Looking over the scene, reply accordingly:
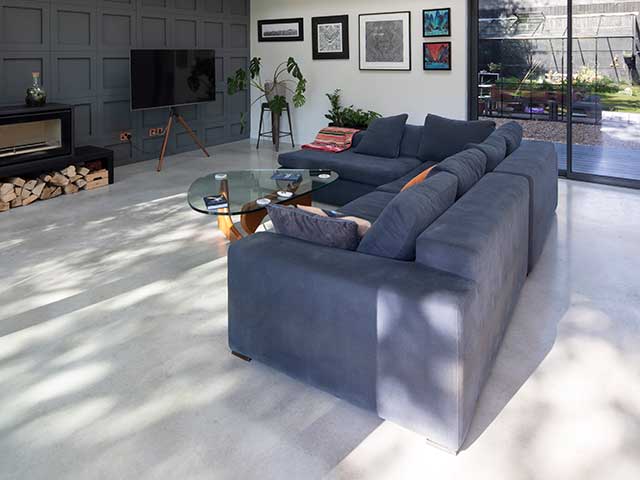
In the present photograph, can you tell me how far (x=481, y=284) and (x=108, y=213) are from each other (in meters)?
4.08

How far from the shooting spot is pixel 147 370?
8.70ft

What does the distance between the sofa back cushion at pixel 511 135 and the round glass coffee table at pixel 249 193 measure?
4.60 ft

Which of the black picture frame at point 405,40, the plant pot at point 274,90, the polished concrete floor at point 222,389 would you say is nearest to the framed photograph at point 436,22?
the black picture frame at point 405,40

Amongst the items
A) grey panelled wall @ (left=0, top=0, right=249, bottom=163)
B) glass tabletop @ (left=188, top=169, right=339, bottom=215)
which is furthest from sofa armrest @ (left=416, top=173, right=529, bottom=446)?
grey panelled wall @ (left=0, top=0, right=249, bottom=163)

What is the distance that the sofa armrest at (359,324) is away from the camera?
6.67 feet

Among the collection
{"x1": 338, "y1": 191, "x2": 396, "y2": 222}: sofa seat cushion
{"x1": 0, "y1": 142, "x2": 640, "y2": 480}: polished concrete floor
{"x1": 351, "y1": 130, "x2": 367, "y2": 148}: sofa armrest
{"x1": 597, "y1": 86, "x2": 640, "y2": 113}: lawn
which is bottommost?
{"x1": 0, "y1": 142, "x2": 640, "y2": 480}: polished concrete floor

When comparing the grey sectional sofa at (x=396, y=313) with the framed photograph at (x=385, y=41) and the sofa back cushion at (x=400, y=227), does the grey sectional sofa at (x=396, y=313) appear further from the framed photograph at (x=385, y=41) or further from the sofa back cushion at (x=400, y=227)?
the framed photograph at (x=385, y=41)

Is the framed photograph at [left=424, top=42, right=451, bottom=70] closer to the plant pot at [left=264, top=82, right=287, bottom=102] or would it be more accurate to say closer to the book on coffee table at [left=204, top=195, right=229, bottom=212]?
the plant pot at [left=264, top=82, right=287, bottom=102]

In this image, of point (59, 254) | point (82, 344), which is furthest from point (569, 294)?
point (59, 254)

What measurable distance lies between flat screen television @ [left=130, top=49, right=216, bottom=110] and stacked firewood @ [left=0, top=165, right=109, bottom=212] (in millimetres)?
1183

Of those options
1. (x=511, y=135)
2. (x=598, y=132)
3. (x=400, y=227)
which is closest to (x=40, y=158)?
(x=511, y=135)

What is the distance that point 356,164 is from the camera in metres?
5.27

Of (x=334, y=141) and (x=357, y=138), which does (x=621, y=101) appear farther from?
(x=334, y=141)

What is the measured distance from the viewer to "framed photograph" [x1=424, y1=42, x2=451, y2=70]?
23.6 feet
